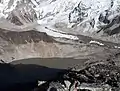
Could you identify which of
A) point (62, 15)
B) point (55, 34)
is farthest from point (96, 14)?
point (55, 34)

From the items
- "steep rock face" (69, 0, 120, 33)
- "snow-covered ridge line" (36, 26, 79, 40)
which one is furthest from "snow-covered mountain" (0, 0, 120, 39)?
"snow-covered ridge line" (36, 26, 79, 40)

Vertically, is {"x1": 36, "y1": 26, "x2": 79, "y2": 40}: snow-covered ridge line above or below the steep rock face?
below

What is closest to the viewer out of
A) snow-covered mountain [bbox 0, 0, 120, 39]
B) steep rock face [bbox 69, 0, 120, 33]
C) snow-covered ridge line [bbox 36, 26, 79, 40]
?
snow-covered ridge line [bbox 36, 26, 79, 40]

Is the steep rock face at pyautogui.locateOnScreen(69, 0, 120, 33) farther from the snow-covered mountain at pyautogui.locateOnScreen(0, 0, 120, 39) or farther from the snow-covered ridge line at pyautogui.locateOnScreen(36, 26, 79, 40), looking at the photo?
the snow-covered ridge line at pyautogui.locateOnScreen(36, 26, 79, 40)

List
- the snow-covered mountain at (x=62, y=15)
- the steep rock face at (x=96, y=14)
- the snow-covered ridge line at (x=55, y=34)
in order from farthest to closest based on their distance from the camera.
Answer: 1. the steep rock face at (x=96, y=14)
2. the snow-covered mountain at (x=62, y=15)
3. the snow-covered ridge line at (x=55, y=34)

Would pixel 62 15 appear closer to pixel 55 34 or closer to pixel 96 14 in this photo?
pixel 96 14

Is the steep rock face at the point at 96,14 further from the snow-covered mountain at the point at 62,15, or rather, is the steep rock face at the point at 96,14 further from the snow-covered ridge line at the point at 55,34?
the snow-covered ridge line at the point at 55,34

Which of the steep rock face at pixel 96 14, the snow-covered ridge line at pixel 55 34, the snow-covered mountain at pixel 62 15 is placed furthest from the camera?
the steep rock face at pixel 96 14

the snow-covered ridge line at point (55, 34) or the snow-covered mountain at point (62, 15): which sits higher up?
the snow-covered mountain at point (62, 15)

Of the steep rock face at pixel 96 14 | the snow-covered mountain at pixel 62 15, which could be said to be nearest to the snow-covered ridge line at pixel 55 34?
the snow-covered mountain at pixel 62 15
